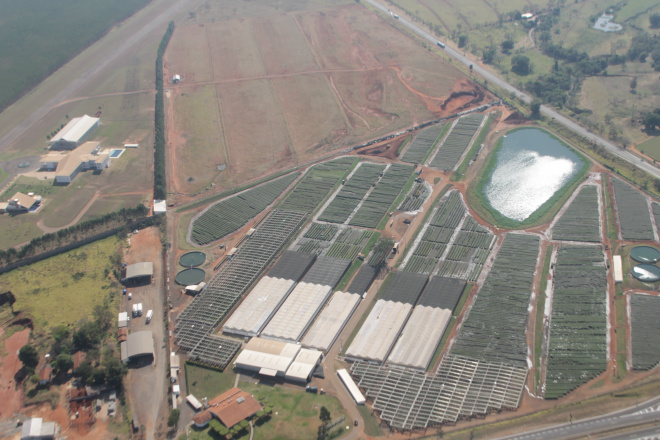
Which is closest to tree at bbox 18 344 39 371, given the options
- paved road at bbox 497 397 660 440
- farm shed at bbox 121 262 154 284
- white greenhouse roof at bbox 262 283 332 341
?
farm shed at bbox 121 262 154 284

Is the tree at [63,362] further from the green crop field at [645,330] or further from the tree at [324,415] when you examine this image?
the green crop field at [645,330]

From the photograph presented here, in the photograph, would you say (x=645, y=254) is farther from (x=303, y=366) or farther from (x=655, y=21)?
(x=655, y=21)

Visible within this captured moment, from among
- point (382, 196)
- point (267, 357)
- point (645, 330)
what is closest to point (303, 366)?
point (267, 357)

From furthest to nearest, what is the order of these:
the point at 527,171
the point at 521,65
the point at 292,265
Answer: the point at 521,65
the point at 527,171
the point at 292,265

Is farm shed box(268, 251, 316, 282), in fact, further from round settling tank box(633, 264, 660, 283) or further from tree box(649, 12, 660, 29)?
tree box(649, 12, 660, 29)

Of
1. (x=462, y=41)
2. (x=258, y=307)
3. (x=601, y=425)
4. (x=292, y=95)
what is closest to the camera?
(x=601, y=425)

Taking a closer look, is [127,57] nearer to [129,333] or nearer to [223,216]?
[223,216]

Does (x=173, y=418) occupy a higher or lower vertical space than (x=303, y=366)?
lower

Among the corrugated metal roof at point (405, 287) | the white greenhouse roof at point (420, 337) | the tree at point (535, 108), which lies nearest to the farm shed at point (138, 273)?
the corrugated metal roof at point (405, 287)
